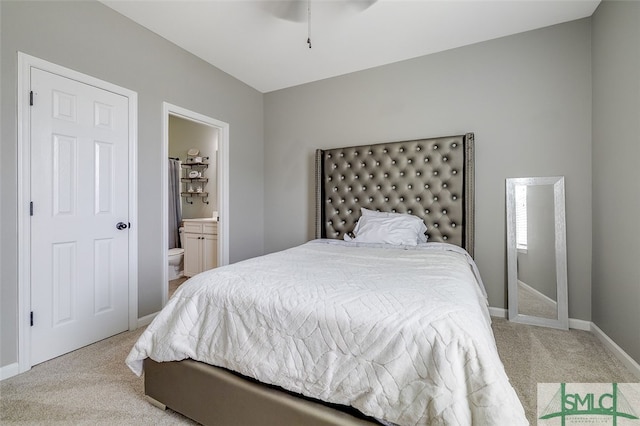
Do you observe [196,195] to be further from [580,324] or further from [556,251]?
[580,324]

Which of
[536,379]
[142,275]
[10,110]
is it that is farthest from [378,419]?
[10,110]

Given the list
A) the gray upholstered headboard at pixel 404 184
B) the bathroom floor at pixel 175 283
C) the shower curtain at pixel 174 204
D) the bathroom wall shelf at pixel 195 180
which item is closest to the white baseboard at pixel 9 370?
the bathroom floor at pixel 175 283

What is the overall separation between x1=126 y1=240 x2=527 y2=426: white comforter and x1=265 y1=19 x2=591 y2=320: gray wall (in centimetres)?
154

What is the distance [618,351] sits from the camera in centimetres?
201

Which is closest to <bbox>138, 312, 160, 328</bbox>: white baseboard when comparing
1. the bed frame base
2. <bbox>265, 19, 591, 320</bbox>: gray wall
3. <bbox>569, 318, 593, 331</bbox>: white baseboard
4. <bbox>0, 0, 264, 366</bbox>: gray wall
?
<bbox>0, 0, 264, 366</bbox>: gray wall

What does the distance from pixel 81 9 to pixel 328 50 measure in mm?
2037

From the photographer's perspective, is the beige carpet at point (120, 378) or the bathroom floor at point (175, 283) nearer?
the beige carpet at point (120, 378)

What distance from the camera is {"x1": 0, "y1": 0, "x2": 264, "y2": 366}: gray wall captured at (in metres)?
1.83

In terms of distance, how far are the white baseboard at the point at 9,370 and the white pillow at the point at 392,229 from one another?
2626mm

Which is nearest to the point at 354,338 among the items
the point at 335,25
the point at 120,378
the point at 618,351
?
the point at 120,378

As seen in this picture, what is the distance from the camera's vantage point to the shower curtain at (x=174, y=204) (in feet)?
14.9

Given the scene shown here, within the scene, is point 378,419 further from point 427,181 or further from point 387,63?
point 387,63

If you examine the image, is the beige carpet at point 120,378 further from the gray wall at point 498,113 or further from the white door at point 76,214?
the gray wall at point 498,113

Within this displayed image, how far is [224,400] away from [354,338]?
0.71m
